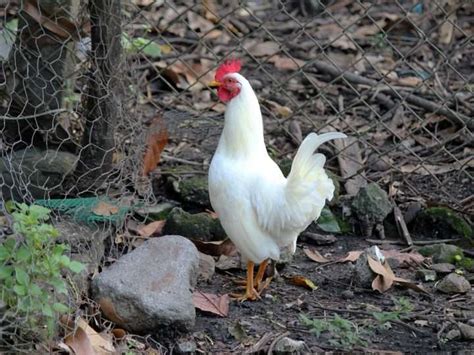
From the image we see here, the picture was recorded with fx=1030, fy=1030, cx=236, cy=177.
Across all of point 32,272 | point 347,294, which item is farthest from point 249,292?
point 32,272

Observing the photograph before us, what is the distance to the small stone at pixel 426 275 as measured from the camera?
458 cm

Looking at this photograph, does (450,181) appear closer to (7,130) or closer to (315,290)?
(315,290)

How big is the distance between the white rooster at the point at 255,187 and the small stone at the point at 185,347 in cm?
54

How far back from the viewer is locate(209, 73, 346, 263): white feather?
13.9ft

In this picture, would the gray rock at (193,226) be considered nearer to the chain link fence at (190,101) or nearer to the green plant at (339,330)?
the chain link fence at (190,101)

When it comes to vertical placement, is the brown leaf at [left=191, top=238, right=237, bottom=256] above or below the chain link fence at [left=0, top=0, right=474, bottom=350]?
below

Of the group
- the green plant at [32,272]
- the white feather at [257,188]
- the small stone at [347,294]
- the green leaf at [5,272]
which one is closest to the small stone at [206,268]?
the white feather at [257,188]

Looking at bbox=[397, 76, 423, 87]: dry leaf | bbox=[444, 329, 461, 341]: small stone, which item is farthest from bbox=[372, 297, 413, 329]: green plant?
bbox=[397, 76, 423, 87]: dry leaf

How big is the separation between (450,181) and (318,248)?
898 millimetres

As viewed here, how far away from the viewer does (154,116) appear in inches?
217

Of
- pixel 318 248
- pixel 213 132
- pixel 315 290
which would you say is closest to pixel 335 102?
pixel 213 132

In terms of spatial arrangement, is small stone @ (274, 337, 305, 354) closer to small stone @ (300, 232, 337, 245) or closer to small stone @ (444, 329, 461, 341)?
small stone @ (444, 329, 461, 341)

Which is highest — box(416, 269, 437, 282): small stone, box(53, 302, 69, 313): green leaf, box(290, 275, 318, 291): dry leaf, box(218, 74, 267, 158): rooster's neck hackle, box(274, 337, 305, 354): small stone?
box(218, 74, 267, 158): rooster's neck hackle

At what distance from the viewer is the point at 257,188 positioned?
14.3ft
